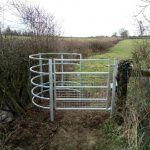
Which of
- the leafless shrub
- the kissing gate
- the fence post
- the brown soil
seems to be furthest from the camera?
the kissing gate

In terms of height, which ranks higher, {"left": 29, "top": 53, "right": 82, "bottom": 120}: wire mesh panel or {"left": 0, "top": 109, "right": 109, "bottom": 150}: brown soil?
{"left": 29, "top": 53, "right": 82, "bottom": 120}: wire mesh panel

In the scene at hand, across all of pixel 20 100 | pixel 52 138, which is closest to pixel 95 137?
pixel 52 138

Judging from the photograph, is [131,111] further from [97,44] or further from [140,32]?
[97,44]

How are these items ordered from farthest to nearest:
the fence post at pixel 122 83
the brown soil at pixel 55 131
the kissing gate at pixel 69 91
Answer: the kissing gate at pixel 69 91, the fence post at pixel 122 83, the brown soil at pixel 55 131

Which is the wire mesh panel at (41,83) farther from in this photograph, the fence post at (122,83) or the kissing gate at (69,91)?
the fence post at (122,83)

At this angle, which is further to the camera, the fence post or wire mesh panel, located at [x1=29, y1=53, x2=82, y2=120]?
wire mesh panel, located at [x1=29, y1=53, x2=82, y2=120]

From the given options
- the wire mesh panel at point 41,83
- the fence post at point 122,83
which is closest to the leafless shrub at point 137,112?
the fence post at point 122,83

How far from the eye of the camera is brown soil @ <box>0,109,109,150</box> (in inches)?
187

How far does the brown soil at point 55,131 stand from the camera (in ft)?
15.6

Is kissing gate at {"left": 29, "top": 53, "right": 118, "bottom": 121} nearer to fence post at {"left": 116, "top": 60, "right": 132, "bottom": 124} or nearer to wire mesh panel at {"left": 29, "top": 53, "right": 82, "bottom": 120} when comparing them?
wire mesh panel at {"left": 29, "top": 53, "right": 82, "bottom": 120}

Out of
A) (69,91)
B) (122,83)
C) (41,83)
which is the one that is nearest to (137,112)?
(122,83)

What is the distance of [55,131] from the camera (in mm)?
5227

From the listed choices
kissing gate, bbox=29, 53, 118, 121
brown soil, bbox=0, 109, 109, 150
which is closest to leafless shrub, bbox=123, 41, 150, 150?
A: kissing gate, bbox=29, 53, 118, 121

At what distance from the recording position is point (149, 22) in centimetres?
603
